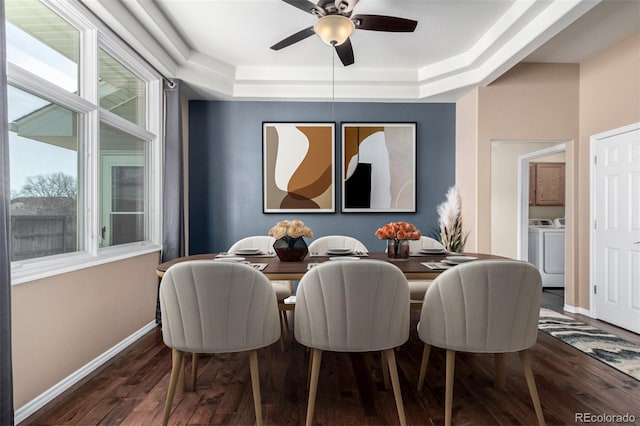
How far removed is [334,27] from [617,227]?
3283 mm

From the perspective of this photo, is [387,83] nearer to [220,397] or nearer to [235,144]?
[235,144]

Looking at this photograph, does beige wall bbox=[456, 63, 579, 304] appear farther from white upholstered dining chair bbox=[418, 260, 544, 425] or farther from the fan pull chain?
white upholstered dining chair bbox=[418, 260, 544, 425]

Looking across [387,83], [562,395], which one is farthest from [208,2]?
[562,395]

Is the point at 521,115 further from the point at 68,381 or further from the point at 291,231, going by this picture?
the point at 68,381

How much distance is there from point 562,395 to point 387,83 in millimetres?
3366

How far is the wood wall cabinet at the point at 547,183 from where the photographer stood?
515 centimetres

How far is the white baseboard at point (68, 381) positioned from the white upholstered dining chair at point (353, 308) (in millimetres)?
1524

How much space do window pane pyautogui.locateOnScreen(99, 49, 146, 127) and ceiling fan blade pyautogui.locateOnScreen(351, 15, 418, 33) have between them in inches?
79.4

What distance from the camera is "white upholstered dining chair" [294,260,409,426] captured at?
1.48 meters

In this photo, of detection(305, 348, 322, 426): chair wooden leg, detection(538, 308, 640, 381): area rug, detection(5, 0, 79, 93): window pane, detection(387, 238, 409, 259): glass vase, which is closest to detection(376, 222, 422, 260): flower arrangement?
detection(387, 238, 409, 259): glass vase

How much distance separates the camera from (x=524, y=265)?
1.49 meters

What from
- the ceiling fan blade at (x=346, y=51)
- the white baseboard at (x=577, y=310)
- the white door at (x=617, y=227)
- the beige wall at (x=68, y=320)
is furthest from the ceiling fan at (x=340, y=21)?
the white baseboard at (x=577, y=310)

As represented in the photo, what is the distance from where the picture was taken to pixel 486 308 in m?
1.50

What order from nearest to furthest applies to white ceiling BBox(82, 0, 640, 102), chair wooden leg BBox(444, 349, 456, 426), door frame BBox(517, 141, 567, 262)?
chair wooden leg BBox(444, 349, 456, 426) → white ceiling BBox(82, 0, 640, 102) → door frame BBox(517, 141, 567, 262)
